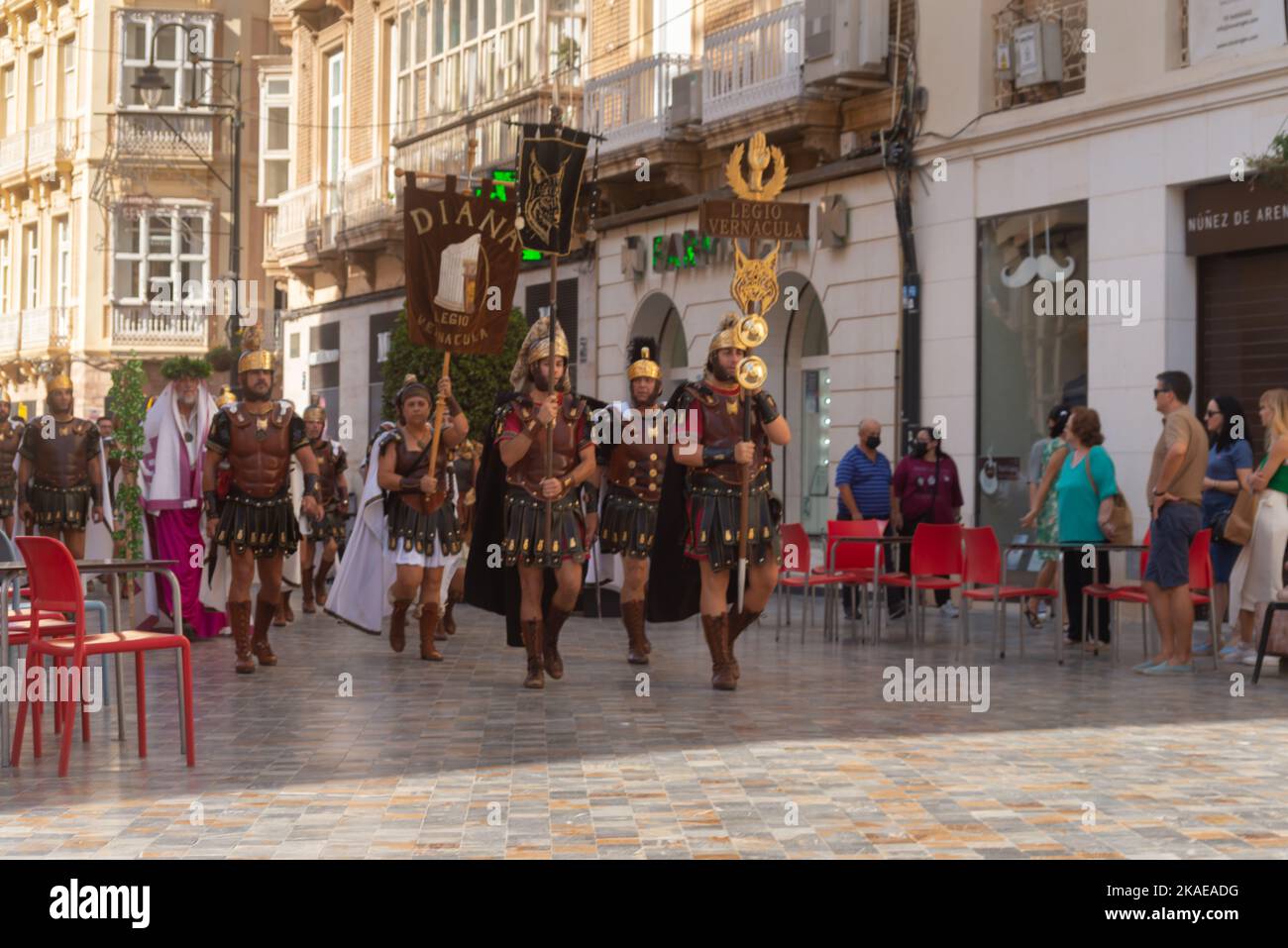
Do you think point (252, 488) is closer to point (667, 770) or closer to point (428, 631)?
point (428, 631)

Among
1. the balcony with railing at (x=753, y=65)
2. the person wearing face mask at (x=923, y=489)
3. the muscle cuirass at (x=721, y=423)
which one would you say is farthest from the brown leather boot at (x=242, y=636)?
the balcony with railing at (x=753, y=65)

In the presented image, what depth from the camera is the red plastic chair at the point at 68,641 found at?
8789mm

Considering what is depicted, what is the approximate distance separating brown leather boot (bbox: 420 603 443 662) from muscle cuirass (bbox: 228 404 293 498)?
4.86 ft

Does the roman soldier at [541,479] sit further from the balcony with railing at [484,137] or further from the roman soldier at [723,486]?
the balcony with railing at [484,137]

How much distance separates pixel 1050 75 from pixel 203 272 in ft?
106

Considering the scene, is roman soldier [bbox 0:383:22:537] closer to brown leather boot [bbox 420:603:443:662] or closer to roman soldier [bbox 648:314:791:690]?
brown leather boot [bbox 420:603:443:662]

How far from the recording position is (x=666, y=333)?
27844mm

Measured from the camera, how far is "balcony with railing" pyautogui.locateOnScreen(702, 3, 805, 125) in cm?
2297

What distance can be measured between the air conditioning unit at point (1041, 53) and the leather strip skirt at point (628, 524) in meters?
8.38

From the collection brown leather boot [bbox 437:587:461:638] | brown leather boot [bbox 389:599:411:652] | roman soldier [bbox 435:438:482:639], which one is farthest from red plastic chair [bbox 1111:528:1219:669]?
brown leather boot [bbox 437:587:461:638]

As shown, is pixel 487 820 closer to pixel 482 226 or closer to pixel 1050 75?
pixel 482 226

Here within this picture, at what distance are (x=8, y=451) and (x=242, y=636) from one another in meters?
10.3

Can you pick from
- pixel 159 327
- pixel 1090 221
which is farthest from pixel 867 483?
pixel 159 327

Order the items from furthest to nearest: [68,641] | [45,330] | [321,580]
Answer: [45,330] → [321,580] → [68,641]
